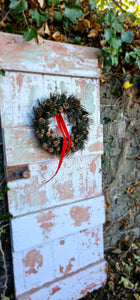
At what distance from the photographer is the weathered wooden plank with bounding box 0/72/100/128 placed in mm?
1312

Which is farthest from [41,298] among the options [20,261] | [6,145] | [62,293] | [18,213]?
[6,145]

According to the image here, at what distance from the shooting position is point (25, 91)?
4.50ft

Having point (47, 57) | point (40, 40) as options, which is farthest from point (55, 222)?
point (40, 40)

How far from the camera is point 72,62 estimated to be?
151 centimetres

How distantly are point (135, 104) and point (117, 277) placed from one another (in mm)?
1799

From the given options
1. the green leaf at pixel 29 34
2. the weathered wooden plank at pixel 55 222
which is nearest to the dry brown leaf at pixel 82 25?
the green leaf at pixel 29 34

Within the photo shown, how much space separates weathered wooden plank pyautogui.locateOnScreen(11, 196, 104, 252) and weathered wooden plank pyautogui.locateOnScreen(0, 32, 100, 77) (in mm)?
1082

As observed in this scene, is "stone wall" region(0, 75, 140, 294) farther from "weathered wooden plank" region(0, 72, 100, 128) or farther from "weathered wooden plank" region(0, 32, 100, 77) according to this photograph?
"weathered wooden plank" region(0, 72, 100, 128)

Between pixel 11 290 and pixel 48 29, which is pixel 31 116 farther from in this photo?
pixel 11 290

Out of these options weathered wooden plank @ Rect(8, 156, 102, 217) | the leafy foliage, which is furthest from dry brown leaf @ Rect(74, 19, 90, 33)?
weathered wooden plank @ Rect(8, 156, 102, 217)

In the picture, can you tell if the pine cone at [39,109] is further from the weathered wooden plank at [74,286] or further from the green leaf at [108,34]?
the weathered wooden plank at [74,286]

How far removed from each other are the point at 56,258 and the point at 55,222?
12.6 inches

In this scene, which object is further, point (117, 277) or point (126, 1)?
point (117, 277)

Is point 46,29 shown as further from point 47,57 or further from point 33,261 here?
point 33,261
